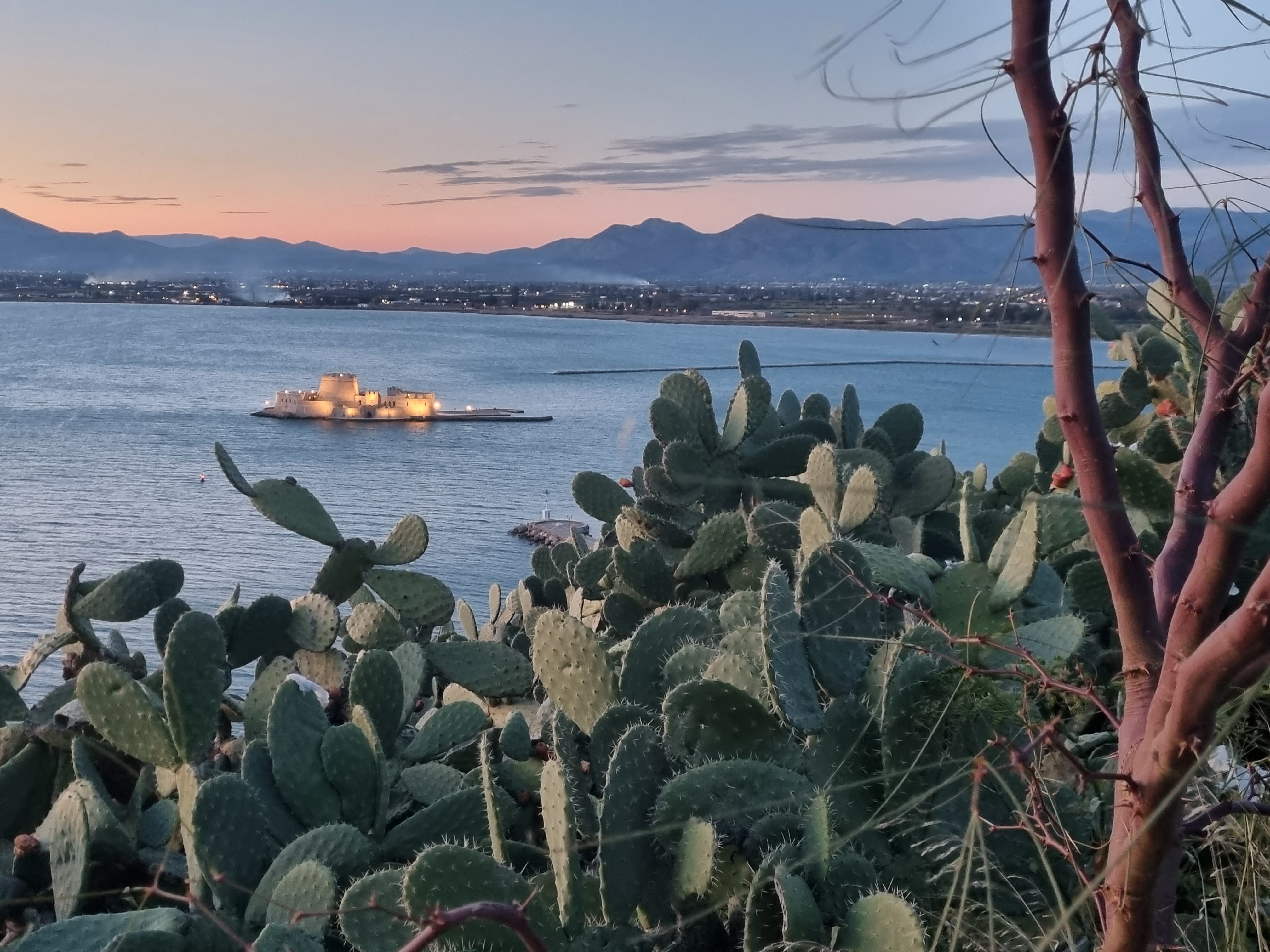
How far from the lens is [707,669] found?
4.75 ft

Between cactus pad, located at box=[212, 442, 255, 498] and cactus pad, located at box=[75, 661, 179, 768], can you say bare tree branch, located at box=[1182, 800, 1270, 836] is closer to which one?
cactus pad, located at box=[75, 661, 179, 768]

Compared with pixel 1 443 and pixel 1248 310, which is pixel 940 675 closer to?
pixel 1248 310

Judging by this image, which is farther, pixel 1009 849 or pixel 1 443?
pixel 1 443

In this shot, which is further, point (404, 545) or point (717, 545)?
point (404, 545)

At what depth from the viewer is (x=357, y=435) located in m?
34.9

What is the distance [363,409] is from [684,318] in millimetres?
13152

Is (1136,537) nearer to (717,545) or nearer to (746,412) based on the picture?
(717,545)

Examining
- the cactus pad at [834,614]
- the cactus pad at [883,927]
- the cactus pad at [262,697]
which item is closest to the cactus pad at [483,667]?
the cactus pad at [262,697]

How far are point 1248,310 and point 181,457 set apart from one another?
32.4 m

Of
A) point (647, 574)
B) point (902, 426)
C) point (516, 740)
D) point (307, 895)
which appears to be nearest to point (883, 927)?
point (307, 895)

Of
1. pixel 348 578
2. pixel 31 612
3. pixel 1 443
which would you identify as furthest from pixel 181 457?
pixel 348 578

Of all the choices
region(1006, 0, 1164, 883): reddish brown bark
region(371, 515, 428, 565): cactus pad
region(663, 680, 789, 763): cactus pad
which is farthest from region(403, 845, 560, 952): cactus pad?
region(371, 515, 428, 565): cactus pad

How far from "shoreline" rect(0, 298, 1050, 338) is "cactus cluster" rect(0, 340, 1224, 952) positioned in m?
0.21

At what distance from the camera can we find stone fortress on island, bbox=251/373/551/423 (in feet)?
113
